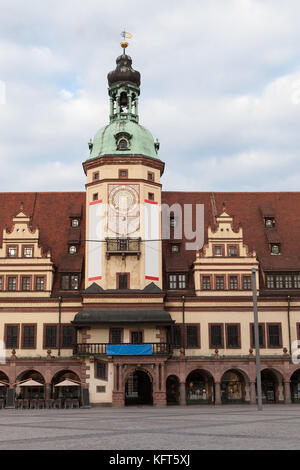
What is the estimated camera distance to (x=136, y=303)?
49.2 metres

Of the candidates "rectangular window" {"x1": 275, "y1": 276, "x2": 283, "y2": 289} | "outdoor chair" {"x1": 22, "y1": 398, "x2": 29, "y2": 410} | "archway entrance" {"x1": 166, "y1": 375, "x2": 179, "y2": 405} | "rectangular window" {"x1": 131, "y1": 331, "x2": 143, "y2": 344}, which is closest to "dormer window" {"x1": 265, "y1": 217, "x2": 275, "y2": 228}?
"rectangular window" {"x1": 275, "y1": 276, "x2": 283, "y2": 289}

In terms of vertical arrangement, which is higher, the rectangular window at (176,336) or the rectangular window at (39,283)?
the rectangular window at (39,283)

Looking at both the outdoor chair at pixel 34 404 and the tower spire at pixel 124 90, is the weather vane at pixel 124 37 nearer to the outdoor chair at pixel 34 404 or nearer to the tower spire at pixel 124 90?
the tower spire at pixel 124 90

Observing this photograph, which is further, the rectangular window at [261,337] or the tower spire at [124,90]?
the tower spire at [124,90]

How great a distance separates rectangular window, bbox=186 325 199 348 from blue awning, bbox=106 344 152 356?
188 inches

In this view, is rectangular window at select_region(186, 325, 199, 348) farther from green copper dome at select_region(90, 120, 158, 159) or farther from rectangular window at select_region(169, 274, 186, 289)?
green copper dome at select_region(90, 120, 158, 159)

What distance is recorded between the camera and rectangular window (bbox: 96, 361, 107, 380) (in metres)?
47.1

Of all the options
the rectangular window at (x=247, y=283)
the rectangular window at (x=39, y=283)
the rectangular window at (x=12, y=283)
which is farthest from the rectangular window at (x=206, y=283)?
the rectangular window at (x=12, y=283)

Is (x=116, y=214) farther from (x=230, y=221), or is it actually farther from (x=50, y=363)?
(x=50, y=363)

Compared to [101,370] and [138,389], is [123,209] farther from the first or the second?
[138,389]

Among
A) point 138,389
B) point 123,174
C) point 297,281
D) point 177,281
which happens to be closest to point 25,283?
point 123,174

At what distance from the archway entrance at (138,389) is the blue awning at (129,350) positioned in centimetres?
571

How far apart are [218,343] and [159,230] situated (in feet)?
34.7

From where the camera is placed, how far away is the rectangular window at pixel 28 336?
49.7m
